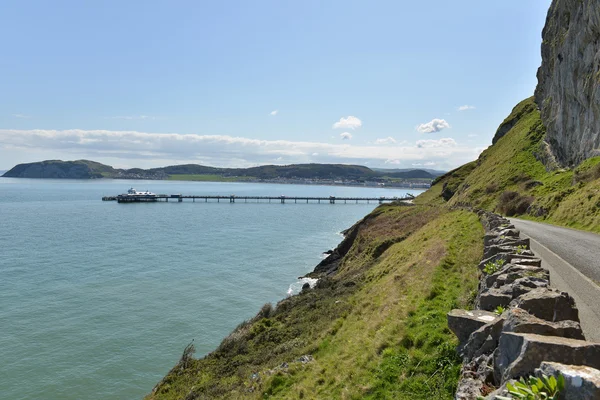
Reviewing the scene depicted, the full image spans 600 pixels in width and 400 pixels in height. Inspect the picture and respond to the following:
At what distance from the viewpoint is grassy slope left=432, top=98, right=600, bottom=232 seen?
35781 mm

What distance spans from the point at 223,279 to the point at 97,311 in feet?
53.8

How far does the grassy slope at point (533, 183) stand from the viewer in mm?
35781

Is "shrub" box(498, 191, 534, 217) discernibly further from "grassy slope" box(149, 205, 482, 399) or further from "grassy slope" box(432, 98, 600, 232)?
"grassy slope" box(149, 205, 482, 399)

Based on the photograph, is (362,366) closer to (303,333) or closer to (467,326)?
(467,326)

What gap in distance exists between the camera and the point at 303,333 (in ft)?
79.4

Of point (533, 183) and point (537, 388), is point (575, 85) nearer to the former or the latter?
point (533, 183)

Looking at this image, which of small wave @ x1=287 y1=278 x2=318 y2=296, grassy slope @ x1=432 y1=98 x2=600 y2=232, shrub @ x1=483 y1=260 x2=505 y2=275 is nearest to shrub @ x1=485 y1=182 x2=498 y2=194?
grassy slope @ x1=432 y1=98 x2=600 y2=232

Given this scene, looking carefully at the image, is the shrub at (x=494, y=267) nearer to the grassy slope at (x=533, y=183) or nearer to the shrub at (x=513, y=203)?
the grassy slope at (x=533, y=183)

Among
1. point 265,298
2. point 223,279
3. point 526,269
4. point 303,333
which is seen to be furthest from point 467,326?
point 223,279

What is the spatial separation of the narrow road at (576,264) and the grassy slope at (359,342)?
330 cm

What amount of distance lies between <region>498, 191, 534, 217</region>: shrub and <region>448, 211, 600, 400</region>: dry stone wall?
131 feet

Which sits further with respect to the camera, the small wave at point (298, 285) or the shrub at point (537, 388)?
the small wave at point (298, 285)

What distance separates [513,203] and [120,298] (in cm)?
4797

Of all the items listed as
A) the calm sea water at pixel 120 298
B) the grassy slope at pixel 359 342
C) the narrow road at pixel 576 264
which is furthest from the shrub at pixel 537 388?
the calm sea water at pixel 120 298
